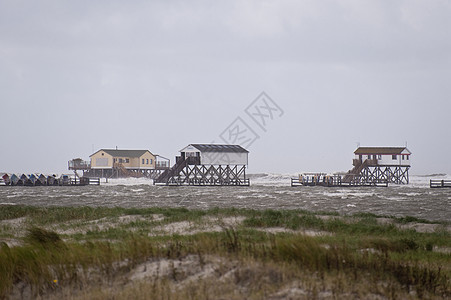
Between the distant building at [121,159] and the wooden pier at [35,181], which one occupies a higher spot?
the distant building at [121,159]

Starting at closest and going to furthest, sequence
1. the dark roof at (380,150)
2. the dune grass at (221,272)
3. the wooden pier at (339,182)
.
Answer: the dune grass at (221,272) → the wooden pier at (339,182) → the dark roof at (380,150)

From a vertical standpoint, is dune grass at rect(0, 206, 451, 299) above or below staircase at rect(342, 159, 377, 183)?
below

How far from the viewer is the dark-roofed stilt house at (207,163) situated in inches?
2655

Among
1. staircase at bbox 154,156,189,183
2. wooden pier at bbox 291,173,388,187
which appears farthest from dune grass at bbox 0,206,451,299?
wooden pier at bbox 291,173,388,187

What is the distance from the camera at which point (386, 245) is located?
1276 centimetres

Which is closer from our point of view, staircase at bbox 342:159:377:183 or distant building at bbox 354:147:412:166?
staircase at bbox 342:159:377:183

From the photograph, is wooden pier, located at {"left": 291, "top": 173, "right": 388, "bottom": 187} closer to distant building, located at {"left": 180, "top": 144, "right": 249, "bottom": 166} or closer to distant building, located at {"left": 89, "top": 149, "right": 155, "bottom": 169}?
distant building, located at {"left": 180, "top": 144, "right": 249, "bottom": 166}

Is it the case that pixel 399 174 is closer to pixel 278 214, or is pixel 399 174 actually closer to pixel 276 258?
pixel 278 214

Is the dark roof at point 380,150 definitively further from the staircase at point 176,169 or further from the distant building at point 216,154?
the staircase at point 176,169

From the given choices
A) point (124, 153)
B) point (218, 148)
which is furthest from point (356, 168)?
point (124, 153)

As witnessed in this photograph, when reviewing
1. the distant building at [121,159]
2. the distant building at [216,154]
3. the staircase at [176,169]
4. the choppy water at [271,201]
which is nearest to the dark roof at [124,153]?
the distant building at [121,159]

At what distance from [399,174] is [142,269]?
7567cm

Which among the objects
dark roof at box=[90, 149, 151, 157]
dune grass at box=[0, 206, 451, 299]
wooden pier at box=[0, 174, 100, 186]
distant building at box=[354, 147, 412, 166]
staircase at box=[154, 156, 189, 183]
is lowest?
dune grass at box=[0, 206, 451, 299]

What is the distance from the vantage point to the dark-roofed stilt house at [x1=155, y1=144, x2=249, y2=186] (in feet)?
221
